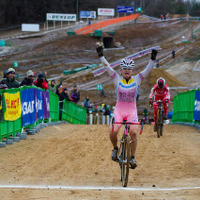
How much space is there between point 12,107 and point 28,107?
2098 millimetres

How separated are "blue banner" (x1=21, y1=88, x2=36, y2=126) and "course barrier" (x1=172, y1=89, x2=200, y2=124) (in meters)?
7.34

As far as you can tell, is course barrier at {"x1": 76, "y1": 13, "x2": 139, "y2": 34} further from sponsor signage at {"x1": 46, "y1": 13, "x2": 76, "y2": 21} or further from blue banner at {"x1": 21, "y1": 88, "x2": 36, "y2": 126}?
blue banner at {"x1": 21, "y1": 88, "x2": 36, "y2": 126}

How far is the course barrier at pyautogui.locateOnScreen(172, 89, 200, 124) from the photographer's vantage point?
1919 centimetres

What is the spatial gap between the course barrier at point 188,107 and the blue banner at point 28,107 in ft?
24.1

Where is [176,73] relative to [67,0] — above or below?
below

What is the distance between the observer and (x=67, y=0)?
119 meters

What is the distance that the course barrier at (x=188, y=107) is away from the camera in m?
19.2

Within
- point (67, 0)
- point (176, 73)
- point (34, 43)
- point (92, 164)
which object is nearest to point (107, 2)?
point (67, 0)

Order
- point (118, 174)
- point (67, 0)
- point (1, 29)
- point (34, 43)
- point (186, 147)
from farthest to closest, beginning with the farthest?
point (67, 0), point (1, 29), point (34, 43), point (186, 147), point (118, 174)

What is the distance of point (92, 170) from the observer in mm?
9312

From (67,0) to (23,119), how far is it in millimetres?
108821

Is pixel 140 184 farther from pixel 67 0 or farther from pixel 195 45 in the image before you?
pixel 67 0

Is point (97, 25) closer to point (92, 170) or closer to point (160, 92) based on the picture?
point (160, 92)

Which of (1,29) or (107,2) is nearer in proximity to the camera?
(1,29)
